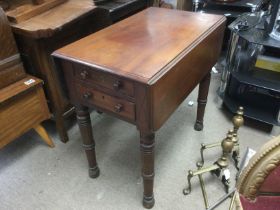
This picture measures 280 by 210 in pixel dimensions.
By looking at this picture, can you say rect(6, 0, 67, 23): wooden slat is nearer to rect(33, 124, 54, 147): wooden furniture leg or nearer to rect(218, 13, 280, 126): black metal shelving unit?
rect(33, 124, 54, 147): wooden furniture leg

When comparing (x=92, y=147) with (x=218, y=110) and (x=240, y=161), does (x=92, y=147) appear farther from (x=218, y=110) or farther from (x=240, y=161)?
(x=218, y=110)

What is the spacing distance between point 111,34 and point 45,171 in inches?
32.3

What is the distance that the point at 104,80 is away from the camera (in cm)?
91

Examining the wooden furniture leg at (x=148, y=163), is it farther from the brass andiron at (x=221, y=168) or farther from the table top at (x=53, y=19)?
the table top at (x=53, y=19)

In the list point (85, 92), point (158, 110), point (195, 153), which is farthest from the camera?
point (195, 153)

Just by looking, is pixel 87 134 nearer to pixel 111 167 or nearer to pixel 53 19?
pixel 111 167

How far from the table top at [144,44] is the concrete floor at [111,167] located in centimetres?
68

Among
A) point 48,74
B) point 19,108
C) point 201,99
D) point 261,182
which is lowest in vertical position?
point 201,99

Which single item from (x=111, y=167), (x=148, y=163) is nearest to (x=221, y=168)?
(x=148, y=163)

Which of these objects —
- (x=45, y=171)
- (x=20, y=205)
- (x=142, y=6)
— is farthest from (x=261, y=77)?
(x=20, y=205)

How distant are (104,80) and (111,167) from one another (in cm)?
65

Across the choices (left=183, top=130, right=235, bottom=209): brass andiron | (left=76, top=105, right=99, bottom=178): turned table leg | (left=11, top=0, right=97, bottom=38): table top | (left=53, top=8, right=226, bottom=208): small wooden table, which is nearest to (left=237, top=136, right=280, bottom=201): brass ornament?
(left=53, top=8, right=226, bottom=208): small wooden table

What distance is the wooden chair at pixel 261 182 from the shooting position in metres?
0.57

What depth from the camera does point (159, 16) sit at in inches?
50.0
